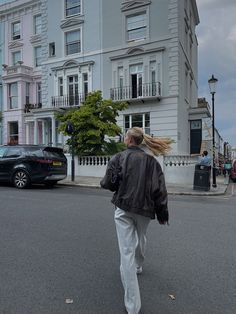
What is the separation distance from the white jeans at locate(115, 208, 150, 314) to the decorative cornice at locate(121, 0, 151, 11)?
71.6 ft

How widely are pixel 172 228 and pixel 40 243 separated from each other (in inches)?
108

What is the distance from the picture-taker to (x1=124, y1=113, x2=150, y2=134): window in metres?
22.9

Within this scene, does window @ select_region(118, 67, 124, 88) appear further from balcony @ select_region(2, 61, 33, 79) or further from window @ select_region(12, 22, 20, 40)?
window @ select_region(12, 22, 20, 40)

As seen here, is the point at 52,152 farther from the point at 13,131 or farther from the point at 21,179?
the point at 13,131

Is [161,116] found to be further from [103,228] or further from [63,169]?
[103,228]

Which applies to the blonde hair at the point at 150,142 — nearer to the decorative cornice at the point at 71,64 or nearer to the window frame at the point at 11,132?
the decorative cornice at the point at 71,64

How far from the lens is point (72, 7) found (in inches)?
1013

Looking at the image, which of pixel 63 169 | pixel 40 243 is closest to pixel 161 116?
pixel 63 169

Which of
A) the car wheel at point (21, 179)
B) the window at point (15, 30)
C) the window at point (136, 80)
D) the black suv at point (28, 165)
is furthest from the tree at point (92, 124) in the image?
the window at point (15, 30)

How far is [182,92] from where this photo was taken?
75.2 ft

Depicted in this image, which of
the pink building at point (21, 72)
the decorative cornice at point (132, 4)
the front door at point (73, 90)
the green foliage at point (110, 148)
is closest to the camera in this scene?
the green foliage at point (110, 148)

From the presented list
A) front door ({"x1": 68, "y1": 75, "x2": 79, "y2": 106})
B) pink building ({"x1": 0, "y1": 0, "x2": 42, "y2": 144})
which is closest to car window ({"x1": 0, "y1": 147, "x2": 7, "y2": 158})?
front door ({"x1": 68, "y1": 75, "x2": 79, "y2": 106})

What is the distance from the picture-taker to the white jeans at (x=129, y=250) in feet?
10.5

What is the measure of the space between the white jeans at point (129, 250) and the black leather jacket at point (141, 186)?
0.37 ft
